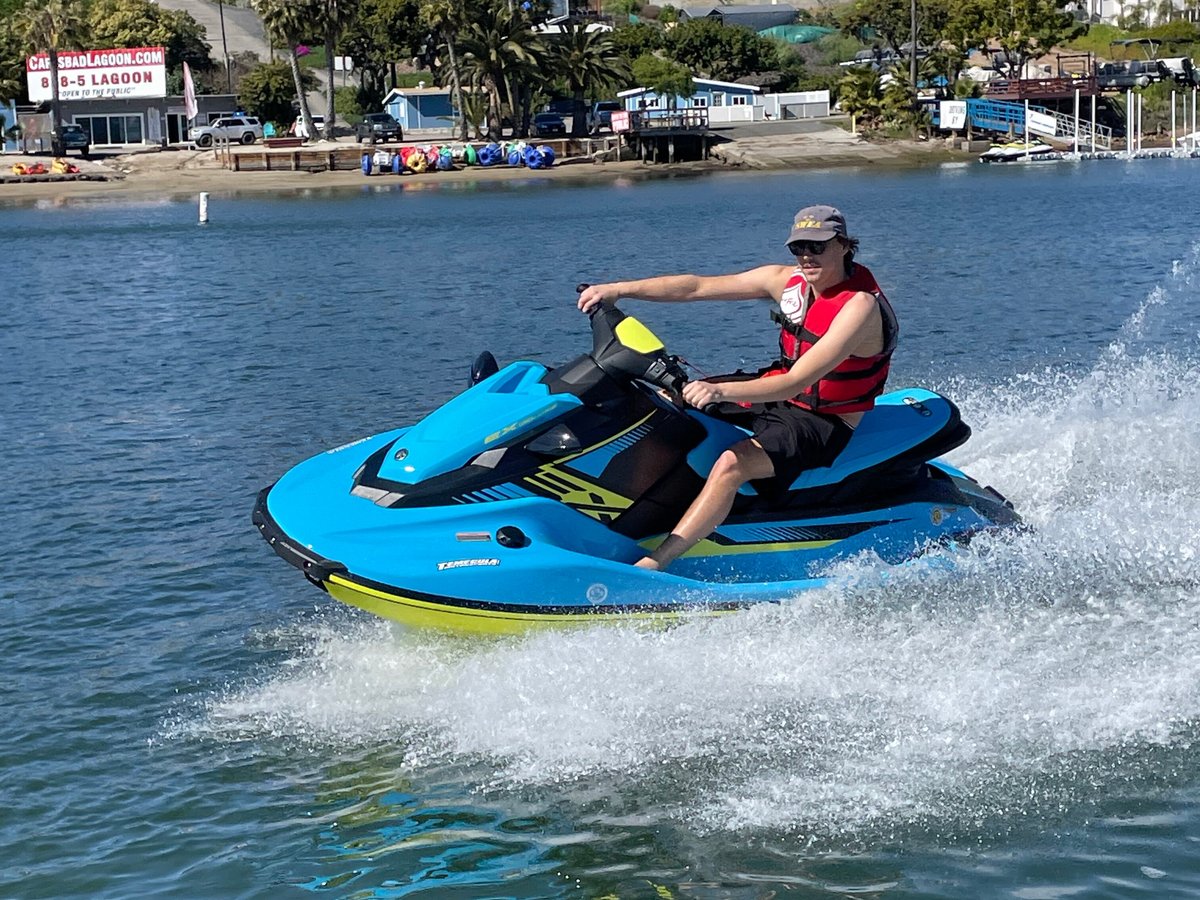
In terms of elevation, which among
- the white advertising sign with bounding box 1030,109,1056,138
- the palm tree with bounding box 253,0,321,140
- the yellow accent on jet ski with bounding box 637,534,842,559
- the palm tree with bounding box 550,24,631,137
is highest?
the palm tree with bounding box 253,0,321,140

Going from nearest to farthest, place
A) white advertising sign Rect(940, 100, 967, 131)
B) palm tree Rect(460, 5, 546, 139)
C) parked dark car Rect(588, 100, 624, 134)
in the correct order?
palm tree Rect(460, 5, 546, 139) → white advertising sign Rect(940, 100, 967, 131) → parked dark car Rect(588, 100, 624, 134)

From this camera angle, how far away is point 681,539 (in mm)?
6445

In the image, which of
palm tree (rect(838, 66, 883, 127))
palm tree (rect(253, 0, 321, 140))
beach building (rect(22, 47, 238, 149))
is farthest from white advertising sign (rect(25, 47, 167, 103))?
palm tree (rect(838, 66, 883, 127))

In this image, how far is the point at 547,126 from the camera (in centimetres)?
7288

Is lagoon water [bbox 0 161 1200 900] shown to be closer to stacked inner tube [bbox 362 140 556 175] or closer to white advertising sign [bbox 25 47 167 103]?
stacked inner tube [bbox 362 140 556 175]

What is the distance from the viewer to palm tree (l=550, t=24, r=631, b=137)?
68688mm

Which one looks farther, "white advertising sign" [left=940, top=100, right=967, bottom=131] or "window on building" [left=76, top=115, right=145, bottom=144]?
"window on building" [left=76, top=115, right=145, bottom=144]

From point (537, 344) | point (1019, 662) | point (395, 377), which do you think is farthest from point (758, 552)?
point (537, 344)

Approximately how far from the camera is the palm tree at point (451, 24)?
65.4 meters

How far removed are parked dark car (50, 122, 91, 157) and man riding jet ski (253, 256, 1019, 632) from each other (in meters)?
63.8

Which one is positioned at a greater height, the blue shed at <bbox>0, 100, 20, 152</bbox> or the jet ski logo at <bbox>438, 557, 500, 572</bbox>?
the blue shed at <bbox>0, 100, 20, 152</bbox>

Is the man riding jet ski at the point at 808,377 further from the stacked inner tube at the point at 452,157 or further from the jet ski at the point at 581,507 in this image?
the stacked inner tube at the point at 452,157

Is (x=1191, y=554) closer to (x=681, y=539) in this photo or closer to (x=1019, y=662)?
(x=1019, y=662)

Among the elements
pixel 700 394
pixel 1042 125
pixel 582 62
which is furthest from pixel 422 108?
pixel 700 394
